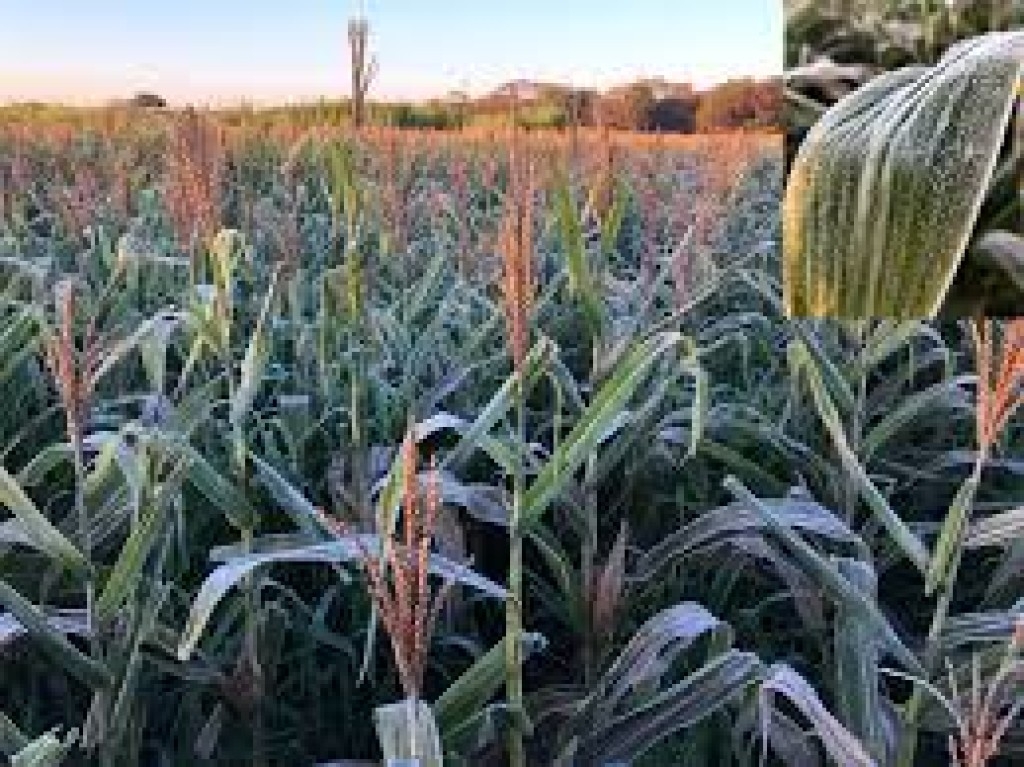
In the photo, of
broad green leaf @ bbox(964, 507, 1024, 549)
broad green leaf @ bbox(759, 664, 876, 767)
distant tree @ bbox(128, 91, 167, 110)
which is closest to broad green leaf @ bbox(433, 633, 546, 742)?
broad green leaf @ bbox(759, 664, 876, 767)

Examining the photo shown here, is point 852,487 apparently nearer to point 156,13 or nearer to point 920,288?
point 920,288

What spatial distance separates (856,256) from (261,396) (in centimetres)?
48

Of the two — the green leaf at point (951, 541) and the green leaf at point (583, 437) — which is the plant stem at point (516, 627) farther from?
the green leaf at point (951, 541)

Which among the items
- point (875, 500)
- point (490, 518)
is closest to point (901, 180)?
point (875, 500)

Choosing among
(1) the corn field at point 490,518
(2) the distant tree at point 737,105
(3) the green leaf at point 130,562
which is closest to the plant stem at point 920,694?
(1) the corn field at point 490,518

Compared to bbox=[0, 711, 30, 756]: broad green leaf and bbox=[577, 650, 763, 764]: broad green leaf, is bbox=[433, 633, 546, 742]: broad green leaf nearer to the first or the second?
bbox=[577, 650, 763, 764]: broad green leaf

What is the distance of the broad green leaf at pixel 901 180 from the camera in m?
0.73

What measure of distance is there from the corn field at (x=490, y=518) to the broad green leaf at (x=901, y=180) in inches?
2.4

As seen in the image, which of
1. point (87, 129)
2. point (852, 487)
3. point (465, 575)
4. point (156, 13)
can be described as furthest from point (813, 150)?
point (87, 129)

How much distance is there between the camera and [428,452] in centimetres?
Result: 102

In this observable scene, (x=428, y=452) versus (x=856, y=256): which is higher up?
(x=856, y=256)

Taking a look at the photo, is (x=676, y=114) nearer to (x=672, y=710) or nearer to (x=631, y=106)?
(x=631, y=106)

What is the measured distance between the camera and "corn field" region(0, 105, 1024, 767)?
0.67 meters

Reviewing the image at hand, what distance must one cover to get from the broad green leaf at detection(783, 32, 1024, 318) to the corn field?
6cm
